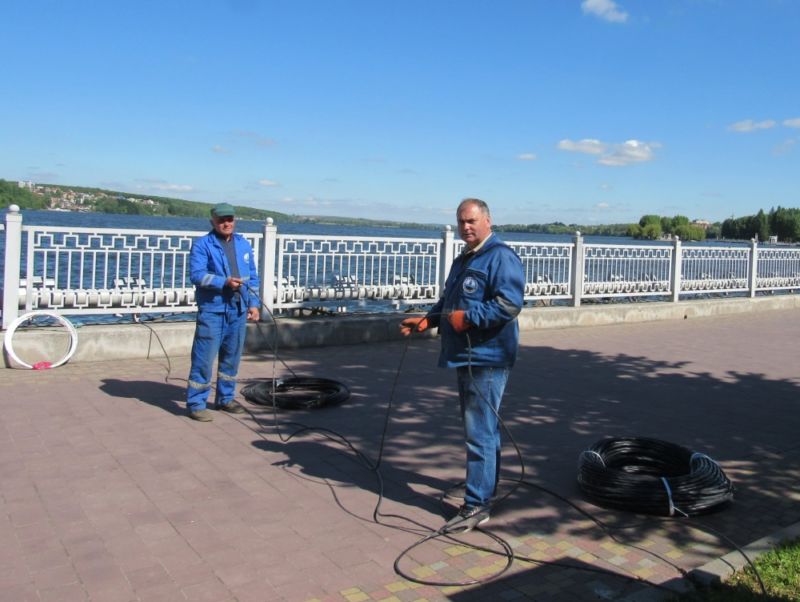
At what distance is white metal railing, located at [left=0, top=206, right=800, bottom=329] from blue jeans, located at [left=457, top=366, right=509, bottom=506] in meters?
6.40

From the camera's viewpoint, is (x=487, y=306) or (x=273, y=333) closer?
(x=487, y=306)

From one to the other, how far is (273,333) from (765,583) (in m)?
7.67

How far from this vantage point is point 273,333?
33.6 feet

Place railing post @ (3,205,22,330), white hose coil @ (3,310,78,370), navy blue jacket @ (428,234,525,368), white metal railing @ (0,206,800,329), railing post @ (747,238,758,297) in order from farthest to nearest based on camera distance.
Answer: railing post @ (747,238,758,297) < white metal railing @ (0,206,800,329) < railing post @ (3,205,22,330) < white hose coil @ (3,310,78,370) < navy blue jacket @ (428,234,525,368)

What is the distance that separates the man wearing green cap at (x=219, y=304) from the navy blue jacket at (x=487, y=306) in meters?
2.73

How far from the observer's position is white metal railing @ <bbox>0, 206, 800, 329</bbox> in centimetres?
884

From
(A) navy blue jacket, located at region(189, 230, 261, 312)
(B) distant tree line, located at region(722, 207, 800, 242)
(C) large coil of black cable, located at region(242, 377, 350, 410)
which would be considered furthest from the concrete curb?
(B) distant tree line, located at region(722, 207, 800, 242)

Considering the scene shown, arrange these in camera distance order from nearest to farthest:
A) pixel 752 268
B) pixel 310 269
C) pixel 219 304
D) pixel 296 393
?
pixel 219 304 → pixel 296 393 → pixel 310 269 → pixel 752 268

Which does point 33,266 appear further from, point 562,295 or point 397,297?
point 562,295

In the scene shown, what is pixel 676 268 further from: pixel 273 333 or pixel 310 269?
pixel 273 333

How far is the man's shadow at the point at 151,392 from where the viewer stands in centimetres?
696

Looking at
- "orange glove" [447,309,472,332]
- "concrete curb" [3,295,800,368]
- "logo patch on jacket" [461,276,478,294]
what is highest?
"logo patch on jacket" [461,276,478,294]

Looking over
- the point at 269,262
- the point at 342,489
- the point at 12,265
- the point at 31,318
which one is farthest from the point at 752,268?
the point at 12,265

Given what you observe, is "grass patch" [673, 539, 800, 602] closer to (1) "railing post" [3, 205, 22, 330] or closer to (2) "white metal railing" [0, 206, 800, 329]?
(2) "white metal railing" [0, 206, 800, 329]
